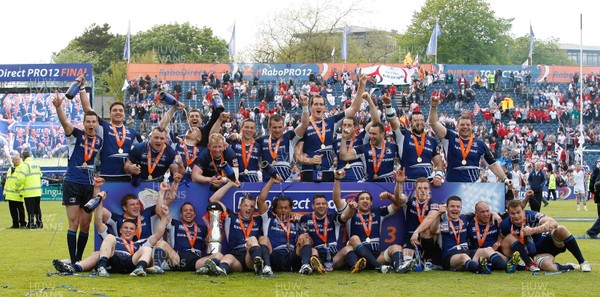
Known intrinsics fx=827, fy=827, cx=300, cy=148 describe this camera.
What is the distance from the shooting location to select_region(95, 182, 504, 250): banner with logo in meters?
11.1

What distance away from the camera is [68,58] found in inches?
3268

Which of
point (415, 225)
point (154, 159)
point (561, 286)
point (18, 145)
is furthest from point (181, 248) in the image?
point (18, 145)

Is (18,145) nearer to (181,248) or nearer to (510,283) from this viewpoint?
(181,248)

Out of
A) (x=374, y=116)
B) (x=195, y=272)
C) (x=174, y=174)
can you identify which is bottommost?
(x=195, y=272)

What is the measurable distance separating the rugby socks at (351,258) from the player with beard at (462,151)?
1992 millimetres

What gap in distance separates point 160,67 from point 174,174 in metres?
36.8

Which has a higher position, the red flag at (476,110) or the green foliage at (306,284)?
the red flag at (476,110)

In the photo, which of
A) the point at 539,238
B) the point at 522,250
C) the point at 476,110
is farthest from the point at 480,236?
the point at 476,110

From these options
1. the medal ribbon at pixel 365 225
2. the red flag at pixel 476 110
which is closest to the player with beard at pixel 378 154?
the medal ribbon at pixel 365 225

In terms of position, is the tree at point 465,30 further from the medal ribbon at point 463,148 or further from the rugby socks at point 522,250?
the rugby socks at point 522,250

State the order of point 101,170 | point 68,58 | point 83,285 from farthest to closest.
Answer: point 68,58, point 101,170, point 83,285

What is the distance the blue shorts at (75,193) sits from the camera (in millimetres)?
10891

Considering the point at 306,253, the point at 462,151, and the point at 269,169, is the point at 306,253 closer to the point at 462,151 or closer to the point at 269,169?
the point at 269,169

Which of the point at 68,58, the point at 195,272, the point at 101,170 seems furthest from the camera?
the point at 68,58
